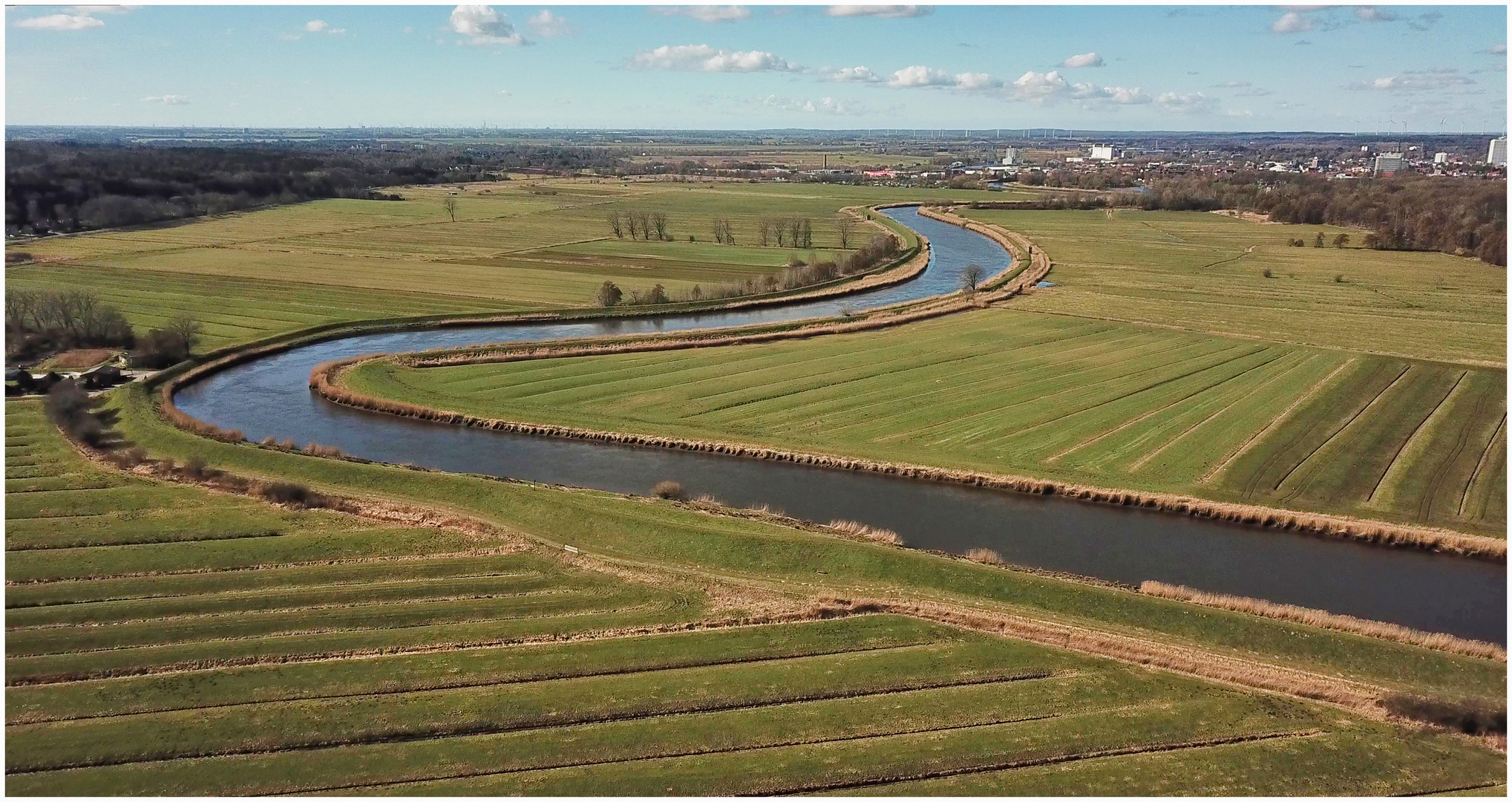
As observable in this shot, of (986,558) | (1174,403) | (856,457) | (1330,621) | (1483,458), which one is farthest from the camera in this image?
(1174,403)

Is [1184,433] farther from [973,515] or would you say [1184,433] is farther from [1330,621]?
[1330,621]

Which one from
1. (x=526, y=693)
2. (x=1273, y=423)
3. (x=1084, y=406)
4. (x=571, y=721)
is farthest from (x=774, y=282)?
(x=571, y=721)

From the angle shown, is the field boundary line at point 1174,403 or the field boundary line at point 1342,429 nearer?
the field boundary line at point 1342,429

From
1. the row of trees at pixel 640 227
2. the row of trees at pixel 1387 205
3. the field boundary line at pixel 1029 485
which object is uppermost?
the row of trees at pixel 1387 205

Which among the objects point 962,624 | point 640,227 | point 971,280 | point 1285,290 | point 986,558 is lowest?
point 962,624

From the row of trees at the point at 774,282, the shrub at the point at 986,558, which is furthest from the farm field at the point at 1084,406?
the row of trees at the point at 774,282

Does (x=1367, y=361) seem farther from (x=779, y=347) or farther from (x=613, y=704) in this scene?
(x=613, y=704)

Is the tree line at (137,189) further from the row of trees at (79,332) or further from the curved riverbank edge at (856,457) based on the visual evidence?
the curved riverbank edge at (856,457)

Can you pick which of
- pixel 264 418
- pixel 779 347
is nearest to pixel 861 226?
pixel 779 347

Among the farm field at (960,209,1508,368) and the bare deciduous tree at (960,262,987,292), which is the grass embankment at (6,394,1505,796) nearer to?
the farm field at (960,209,1508,368)
